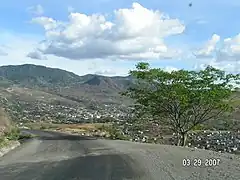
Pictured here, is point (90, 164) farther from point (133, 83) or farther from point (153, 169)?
point (133, 83)

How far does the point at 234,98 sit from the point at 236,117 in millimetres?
47193

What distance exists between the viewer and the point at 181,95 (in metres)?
36.9

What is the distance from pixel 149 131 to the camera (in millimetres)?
64312

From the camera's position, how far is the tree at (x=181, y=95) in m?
37.4

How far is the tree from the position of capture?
37.4 m
